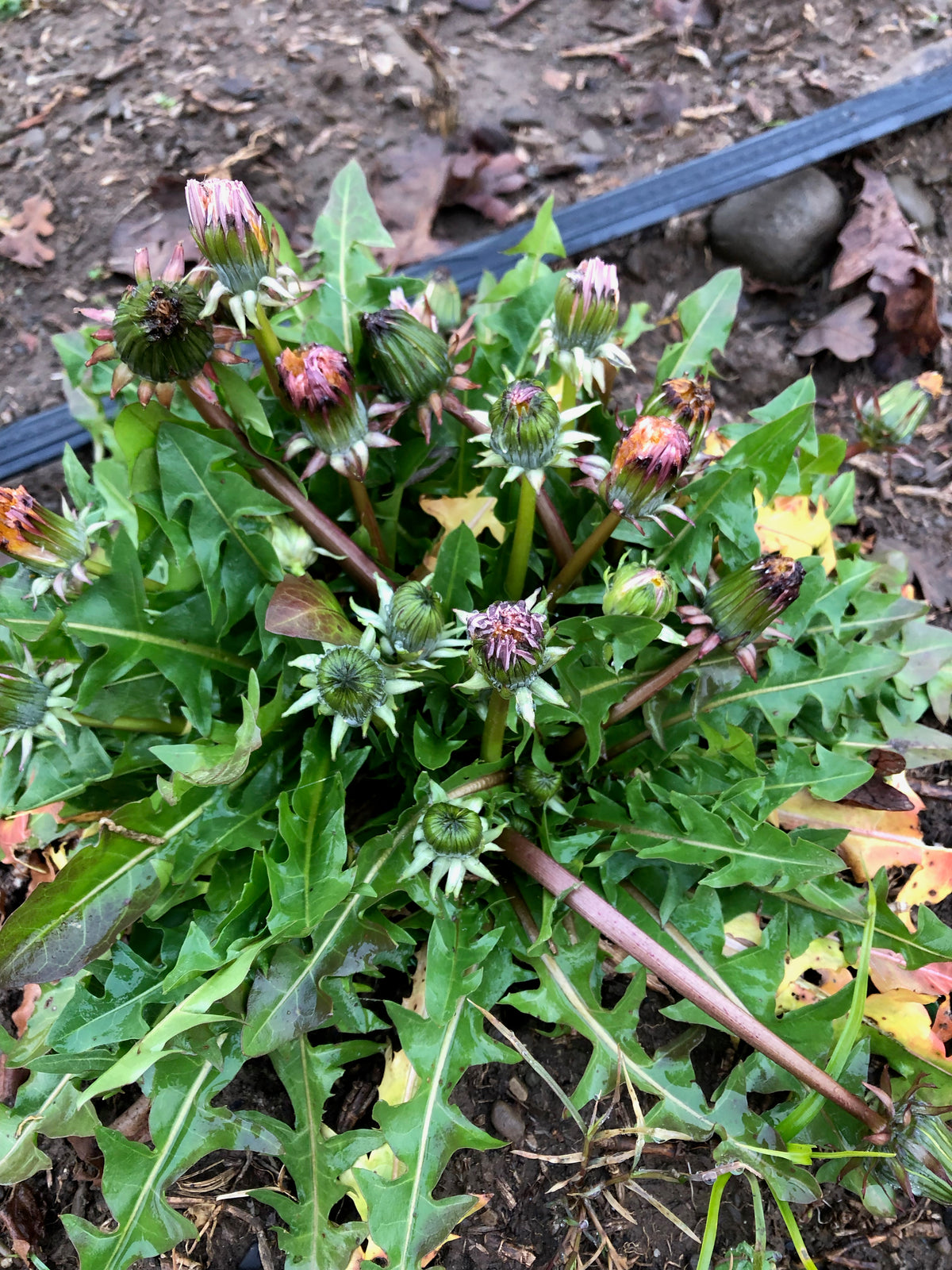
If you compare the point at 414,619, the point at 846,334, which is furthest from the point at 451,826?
the point at 846,334

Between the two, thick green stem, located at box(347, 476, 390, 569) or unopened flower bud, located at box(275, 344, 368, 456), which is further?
thick green stem, located at box(347, 476, 390, 569)

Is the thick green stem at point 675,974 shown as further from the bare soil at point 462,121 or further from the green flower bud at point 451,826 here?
the bare soil at point 462,121

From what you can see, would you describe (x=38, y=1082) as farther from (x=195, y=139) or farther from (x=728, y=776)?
(x=195, y=139)

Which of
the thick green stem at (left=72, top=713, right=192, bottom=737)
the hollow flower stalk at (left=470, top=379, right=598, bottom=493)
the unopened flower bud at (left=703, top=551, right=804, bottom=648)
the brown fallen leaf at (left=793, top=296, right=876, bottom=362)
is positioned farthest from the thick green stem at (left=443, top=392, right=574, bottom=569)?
the brown fallen leaf at (left=793, top=296, right=876, bottom=362)

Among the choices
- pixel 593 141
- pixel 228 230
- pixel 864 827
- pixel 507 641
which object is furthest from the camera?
pixel 593 141

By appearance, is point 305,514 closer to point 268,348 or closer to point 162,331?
point 268,348

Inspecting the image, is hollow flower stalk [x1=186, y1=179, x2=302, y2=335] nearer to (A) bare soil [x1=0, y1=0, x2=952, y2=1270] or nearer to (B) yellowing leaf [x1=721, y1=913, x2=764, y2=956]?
(A) bare soil [x1=0, y1=0, x2=952, y2=1270]

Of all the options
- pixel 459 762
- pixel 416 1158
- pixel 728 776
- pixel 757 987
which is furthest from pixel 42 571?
pixel 757 987
